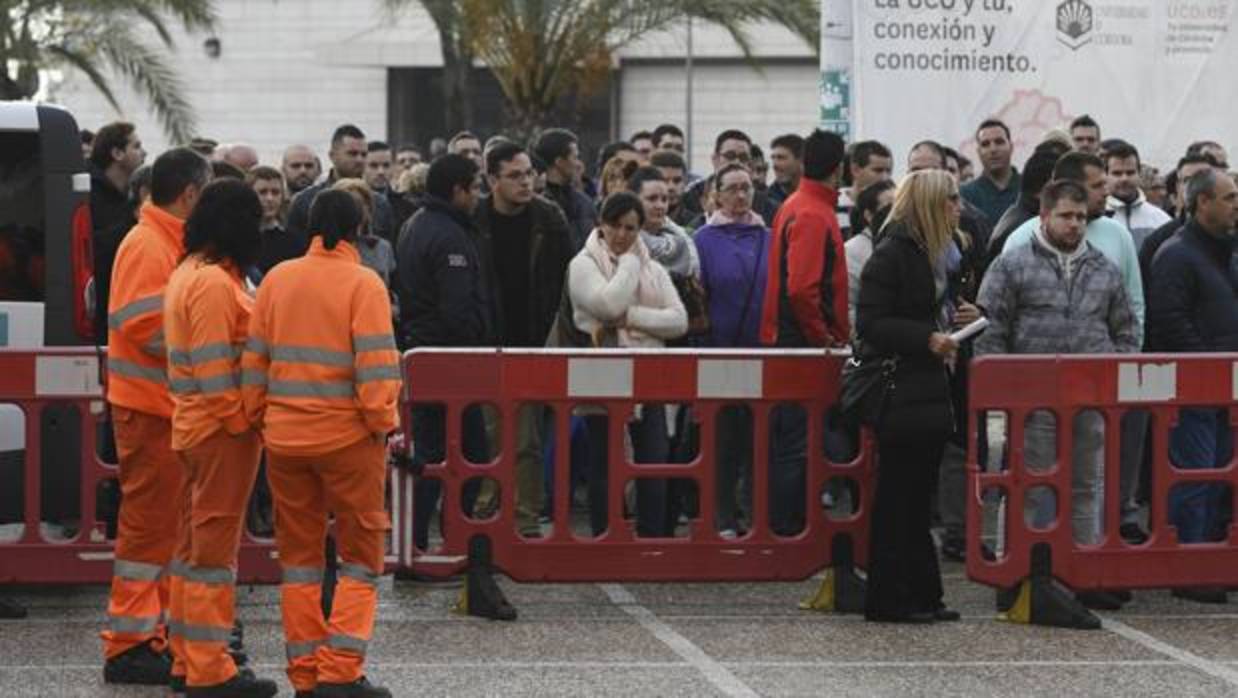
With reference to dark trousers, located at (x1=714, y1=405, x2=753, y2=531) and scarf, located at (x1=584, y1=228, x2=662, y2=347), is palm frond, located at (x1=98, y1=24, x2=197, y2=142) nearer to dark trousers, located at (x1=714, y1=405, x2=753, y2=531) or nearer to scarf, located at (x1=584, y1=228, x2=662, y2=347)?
dark trousers, located at (x1=714, y1=405, x2=753, y2=531)

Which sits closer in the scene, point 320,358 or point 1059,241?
point 320,358

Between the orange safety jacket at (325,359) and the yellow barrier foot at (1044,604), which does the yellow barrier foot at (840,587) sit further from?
the orange safety jacket at (325,359)

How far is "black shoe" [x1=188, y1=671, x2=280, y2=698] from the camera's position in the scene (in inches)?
370

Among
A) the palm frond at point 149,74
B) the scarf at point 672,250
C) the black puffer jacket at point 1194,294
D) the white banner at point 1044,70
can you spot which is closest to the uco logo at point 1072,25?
the white banner at point 1044,70

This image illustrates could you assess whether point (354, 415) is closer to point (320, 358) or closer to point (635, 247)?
point (320, 358)

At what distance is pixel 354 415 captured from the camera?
30.5 ft

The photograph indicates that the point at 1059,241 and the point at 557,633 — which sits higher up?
the point at 1059,241

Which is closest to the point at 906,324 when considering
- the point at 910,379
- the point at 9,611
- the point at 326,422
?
the point at 910,379

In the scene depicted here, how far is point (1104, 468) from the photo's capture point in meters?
11.9

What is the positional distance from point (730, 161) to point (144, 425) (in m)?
6.87

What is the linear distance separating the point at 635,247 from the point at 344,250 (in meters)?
3.73

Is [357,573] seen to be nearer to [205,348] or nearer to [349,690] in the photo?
[349,690]

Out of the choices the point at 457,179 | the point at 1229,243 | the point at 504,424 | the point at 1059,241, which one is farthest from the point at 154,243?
the point at 1229,243

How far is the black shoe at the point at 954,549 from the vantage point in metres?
13.4
